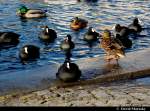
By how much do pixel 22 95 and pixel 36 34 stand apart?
1197 centimetres

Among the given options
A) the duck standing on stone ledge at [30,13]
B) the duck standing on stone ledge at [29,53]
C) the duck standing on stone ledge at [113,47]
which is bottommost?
the duck standing on stone ledge at [29,53]

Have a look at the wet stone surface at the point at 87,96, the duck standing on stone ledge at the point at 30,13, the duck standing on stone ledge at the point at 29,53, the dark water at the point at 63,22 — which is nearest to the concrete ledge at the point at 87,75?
the wet stone surface at the point at 87,96

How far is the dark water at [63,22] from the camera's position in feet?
62.9

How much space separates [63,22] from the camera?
27.2 m

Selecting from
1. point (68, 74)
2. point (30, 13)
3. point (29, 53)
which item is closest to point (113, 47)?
point (68, 74)

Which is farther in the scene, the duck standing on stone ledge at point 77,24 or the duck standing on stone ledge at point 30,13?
the duck standing on stone ledge at point 30,13

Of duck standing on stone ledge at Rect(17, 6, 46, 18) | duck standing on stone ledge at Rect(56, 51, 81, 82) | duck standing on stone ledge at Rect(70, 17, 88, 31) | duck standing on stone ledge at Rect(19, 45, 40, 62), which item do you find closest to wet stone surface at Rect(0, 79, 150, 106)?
duck standing on stone ledge at Rect(56, 51, 81, 82)

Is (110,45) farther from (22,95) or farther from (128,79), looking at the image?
(22,95)

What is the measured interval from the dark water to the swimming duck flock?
0.32 meters

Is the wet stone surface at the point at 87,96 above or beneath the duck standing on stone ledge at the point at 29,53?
above

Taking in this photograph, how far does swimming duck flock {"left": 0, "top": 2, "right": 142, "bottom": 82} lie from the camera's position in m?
13.8

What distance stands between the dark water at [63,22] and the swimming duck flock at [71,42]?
12.5 inches

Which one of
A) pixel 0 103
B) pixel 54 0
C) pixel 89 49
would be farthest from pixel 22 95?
pixel 54 0

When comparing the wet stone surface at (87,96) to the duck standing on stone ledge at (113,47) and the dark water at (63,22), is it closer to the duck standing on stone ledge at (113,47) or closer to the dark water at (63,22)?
the duck standing on stone ledge at (113,47)
